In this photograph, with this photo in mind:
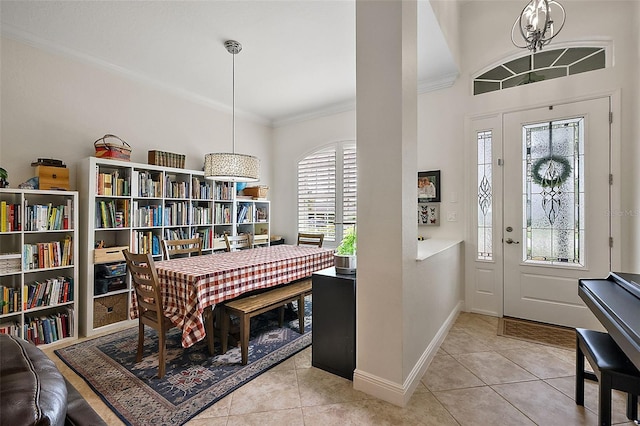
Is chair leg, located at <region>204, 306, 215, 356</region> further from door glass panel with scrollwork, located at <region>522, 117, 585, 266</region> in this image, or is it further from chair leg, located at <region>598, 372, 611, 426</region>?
door glass panel with scrollwork, located at <region>522, 117, 585, 266</region>

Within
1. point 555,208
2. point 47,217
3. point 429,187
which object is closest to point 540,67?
point 555,208

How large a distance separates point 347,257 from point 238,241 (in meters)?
2.57

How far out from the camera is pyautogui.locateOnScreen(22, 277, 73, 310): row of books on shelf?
2664 millimetres

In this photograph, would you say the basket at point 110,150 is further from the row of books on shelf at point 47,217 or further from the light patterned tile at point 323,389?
the light patterned tile at point 323,389

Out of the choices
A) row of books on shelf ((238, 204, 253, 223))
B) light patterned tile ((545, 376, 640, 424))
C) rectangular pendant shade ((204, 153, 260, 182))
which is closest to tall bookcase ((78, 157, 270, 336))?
row of books on shelf ((238, 204, 253, 223))

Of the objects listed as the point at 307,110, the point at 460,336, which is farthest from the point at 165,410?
the point at 307,110

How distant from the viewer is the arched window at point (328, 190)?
4723 mm

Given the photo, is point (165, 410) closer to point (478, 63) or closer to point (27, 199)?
point (27, 199)

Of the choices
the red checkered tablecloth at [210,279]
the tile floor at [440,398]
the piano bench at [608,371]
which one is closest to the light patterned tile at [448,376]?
the tile floor at [440,398]

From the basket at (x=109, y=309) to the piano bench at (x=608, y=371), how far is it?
3896 millimetres

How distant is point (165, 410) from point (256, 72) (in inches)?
137

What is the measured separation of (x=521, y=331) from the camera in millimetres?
2951

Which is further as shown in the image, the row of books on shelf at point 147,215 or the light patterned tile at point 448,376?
the row of books on shelf at point 147,215

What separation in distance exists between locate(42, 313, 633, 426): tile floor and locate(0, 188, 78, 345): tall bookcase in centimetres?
68
